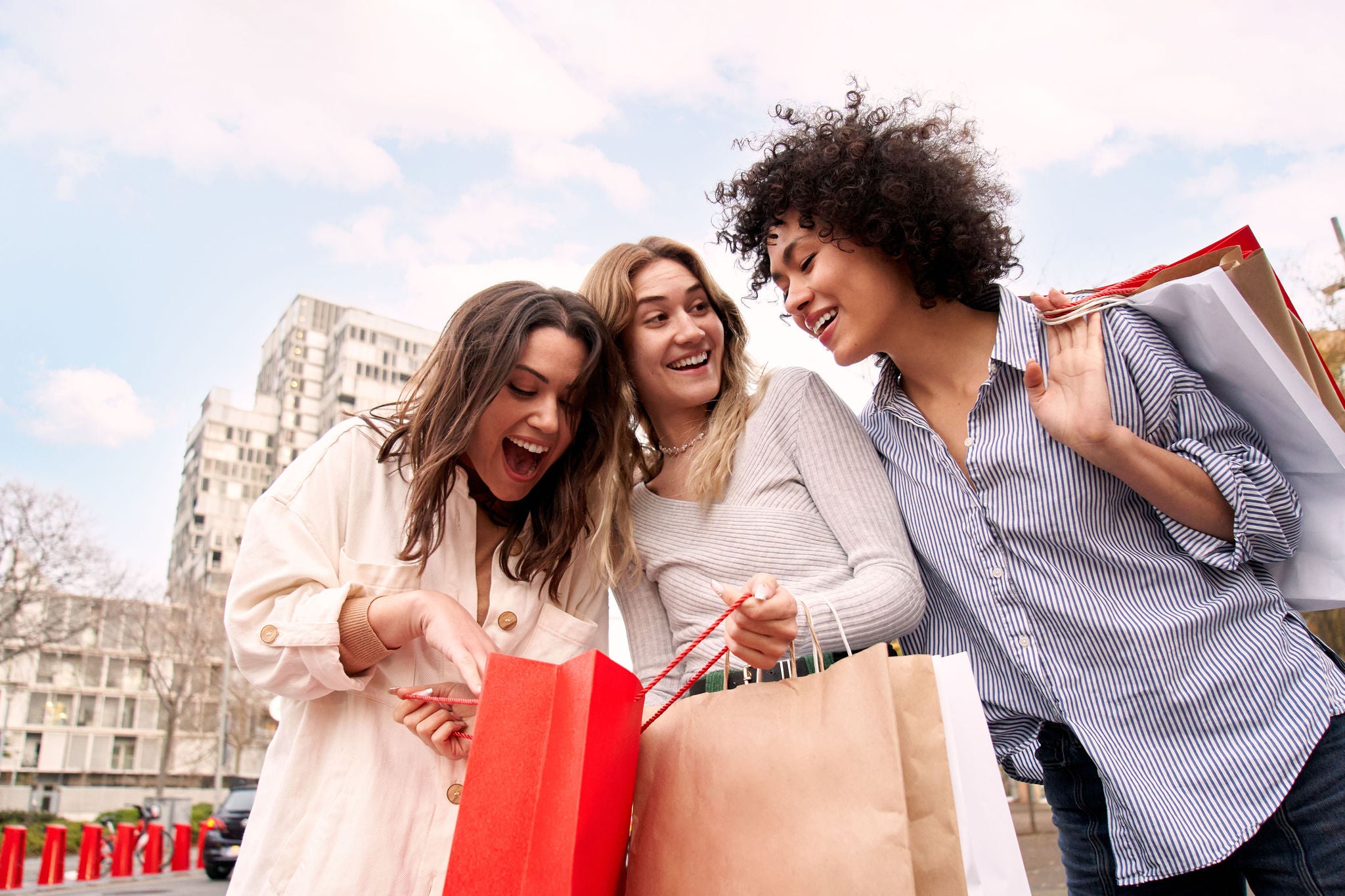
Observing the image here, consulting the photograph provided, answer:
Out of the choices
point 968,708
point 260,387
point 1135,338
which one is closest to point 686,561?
point 968,708

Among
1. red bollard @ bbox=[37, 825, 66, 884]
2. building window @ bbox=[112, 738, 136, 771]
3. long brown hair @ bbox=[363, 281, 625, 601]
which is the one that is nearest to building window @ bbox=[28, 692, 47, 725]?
building window @ bbox=[112, 738, 136, 771]

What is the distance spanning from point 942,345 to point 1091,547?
60 centimetres

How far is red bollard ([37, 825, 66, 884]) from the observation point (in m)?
13.8

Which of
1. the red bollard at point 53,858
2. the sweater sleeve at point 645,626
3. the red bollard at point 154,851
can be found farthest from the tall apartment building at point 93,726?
the sweater sleeve at point 645,626

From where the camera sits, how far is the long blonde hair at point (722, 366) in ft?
7.24

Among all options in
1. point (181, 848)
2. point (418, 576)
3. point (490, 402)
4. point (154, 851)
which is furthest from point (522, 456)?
point (181, 848)

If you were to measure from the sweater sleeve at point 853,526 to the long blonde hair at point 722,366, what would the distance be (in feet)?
0.66

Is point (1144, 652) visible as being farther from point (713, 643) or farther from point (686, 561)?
point (686, 561)

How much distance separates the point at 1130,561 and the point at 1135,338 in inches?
17.2

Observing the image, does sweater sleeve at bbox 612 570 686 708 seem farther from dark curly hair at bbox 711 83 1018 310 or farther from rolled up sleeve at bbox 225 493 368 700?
dark curly hair at bbox 711 83 1018 310

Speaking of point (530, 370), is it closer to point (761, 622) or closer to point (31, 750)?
point (761, 622)

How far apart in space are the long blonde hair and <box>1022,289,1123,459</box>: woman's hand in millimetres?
758

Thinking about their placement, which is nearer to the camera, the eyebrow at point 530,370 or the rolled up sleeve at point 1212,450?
the rolled up sleeve at point 1212,450

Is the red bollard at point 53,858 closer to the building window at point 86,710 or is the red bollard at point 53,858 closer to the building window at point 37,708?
the building window at point 37,708
